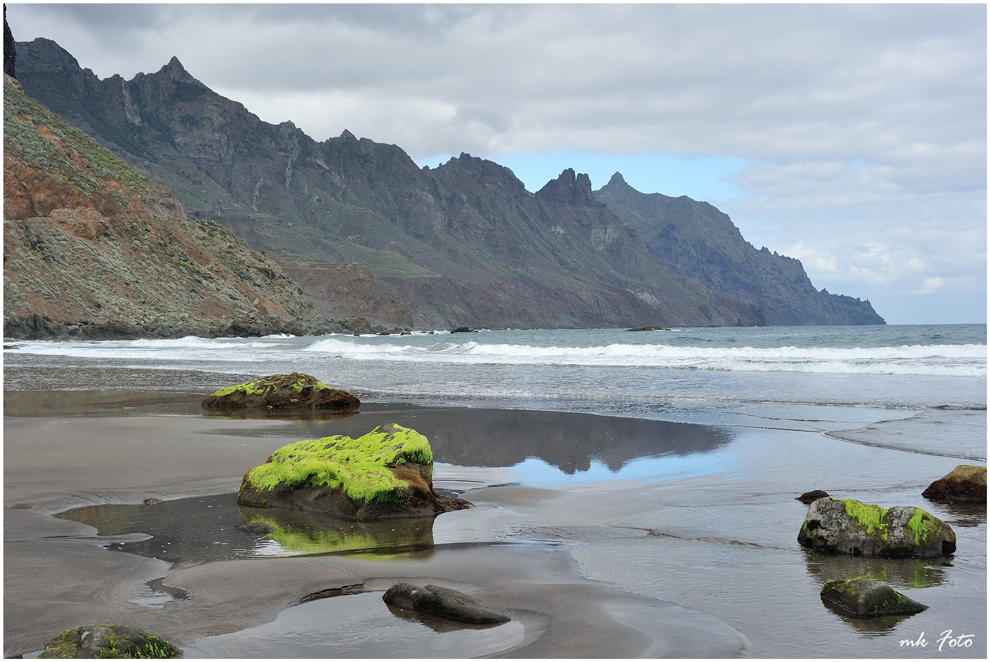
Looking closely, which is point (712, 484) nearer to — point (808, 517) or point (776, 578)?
point (808, 517)

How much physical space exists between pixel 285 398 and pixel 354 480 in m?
8.12

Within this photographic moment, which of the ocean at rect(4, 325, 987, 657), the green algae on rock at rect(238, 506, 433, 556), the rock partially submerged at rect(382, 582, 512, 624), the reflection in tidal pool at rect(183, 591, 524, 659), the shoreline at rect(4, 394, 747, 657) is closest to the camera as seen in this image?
the reflection in tidal pool at rect(183, 591, 524, 659)

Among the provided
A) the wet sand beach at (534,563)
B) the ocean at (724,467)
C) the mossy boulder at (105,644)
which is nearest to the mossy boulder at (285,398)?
the ocean at (724,467)

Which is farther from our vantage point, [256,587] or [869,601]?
[256,587]

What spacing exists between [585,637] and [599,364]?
22.4 m

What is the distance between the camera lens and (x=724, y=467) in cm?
812

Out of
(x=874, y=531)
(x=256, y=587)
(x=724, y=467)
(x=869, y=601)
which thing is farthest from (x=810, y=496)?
(x=256, y=587)

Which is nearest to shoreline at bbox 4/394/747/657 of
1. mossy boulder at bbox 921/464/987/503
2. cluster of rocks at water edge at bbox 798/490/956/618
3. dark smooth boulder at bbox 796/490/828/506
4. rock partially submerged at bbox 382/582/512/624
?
rock partially submerged at bbox 382/582/512/624

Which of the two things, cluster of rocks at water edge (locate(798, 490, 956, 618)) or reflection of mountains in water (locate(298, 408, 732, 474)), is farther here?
reflection of mountains in water (locate(298, 408, 732, 474))

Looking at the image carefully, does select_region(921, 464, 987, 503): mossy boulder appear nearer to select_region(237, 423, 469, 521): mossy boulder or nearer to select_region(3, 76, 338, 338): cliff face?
select_region(237, 423, 469, 521): mossy boulder

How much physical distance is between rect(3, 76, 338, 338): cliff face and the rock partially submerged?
6109 cm

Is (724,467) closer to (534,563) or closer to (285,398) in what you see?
(534,563)

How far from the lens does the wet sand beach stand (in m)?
3.44

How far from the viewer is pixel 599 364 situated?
25.6 m
